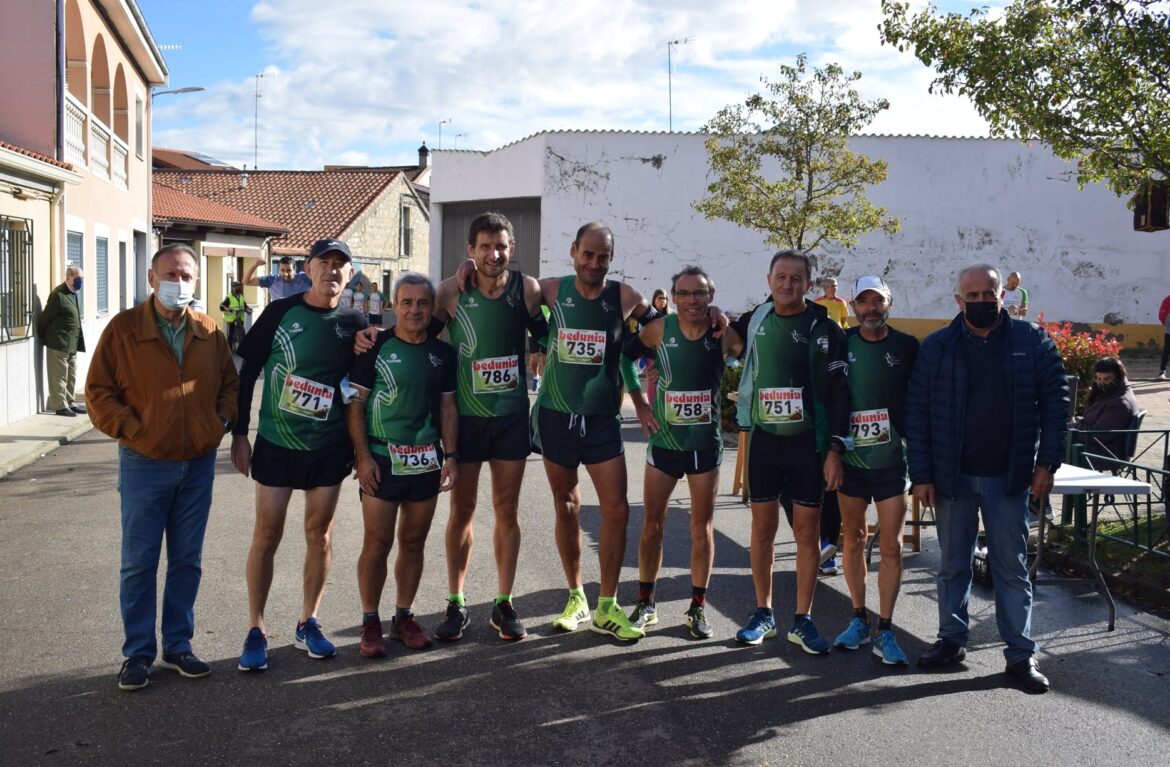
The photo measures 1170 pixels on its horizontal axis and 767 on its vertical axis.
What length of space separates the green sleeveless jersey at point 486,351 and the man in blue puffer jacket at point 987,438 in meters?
2.06

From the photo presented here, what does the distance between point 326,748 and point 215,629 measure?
180 centimetres

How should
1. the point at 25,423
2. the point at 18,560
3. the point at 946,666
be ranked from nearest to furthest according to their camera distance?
the point at 946,666 < the point at 18,560 < the point at 25,423

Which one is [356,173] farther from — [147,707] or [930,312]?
[147,707]

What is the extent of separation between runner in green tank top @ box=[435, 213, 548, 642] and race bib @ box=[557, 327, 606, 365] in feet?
0.71

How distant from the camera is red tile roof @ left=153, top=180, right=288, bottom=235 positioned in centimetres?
3447

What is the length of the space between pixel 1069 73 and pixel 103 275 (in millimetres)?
19319

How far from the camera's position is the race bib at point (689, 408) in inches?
237

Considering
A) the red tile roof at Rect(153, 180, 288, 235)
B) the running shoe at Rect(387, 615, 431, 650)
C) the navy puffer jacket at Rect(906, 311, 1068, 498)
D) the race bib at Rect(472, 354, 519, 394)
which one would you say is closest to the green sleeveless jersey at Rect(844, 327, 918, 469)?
the navy puffer jacket at Rect(906, 311, 1068, 498)

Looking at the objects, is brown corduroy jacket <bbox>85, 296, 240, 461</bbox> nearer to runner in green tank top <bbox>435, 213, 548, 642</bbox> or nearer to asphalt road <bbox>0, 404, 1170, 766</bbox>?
asphalt road <bbox>0, 404, 1170, 766</bbox>

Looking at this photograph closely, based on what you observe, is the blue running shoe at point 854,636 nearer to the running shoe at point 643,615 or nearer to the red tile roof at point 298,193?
the running shoe at point 643,615

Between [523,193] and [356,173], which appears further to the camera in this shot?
[356,173]

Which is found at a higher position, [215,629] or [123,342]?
[123,342]

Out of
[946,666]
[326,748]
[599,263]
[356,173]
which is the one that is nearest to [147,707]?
[326,748]

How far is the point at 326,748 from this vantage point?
4422mm
